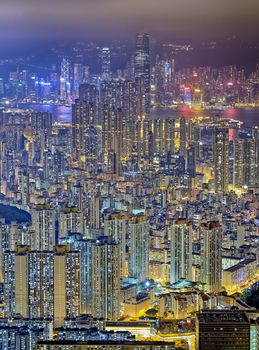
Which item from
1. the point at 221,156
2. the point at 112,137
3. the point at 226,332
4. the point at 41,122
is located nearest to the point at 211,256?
the point at 226,332

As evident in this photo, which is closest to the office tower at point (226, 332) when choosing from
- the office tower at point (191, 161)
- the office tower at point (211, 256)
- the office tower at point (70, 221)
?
the office tower at point (211, 256)

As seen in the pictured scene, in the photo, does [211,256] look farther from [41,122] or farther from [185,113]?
[41,122]

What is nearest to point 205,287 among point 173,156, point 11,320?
point 11,320

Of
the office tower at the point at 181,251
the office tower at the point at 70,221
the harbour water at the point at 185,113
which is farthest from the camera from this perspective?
the harbour water at the point at 185,113

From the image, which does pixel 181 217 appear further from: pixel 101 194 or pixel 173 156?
pixel 173 156

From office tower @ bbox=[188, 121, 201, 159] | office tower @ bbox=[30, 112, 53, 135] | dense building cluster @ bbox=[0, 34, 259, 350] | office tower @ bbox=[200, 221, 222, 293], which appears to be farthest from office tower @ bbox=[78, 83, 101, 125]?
office tower @ bbox=[200, 221, 222, 293]

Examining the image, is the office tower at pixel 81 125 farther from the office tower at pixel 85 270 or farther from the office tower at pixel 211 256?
the office tower at pixel 85 270

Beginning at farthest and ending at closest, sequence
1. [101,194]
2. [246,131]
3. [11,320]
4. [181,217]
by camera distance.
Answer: [246,131] < [101,194] < [181,217] < [11,320]

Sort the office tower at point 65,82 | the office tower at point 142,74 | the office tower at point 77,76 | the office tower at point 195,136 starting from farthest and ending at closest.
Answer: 1. the office tower at point 195,136
2. the office tower at point 77,76
3. the office tower at point 65,82
4. the office tower at point 142,74
